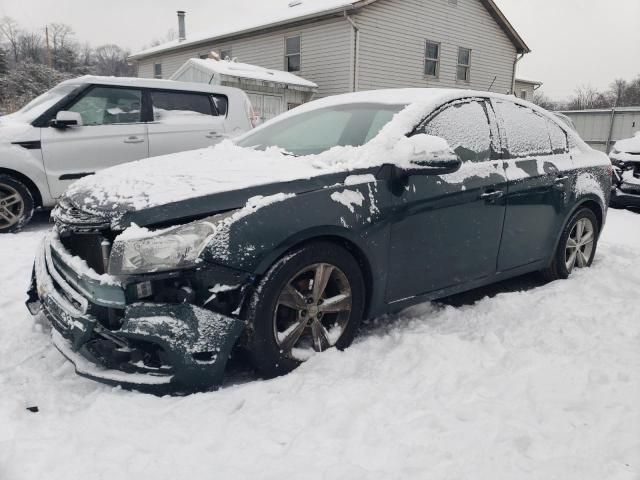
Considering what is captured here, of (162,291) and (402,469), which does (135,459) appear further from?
(402,469)

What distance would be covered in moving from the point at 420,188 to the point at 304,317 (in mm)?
1060

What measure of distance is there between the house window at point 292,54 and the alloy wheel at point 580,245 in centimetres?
1541

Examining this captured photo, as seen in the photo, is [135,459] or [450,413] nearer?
[135,459]

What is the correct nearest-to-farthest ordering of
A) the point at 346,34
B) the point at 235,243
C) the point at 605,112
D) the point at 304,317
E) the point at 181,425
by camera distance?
the point at 181,425 < the point at 235,243 < the point at 304,317 < the point at 346,34 < the point at 605,112

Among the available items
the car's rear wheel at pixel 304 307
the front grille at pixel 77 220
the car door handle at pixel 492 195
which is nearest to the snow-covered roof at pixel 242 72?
the car door handle at pixel 492 195

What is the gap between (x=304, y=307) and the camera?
2.59 meters

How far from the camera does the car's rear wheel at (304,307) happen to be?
241 cm

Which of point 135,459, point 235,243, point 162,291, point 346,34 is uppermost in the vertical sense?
point 346,34

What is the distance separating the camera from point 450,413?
7.50 feet

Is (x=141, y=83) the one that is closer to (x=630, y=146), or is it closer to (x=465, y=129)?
(x=465, y=129)

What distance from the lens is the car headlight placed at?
2232 millimetres

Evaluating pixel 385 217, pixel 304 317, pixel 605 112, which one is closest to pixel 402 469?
pixel 304 317

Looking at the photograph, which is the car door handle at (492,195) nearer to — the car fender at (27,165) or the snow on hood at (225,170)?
the snow on hood at (225,170)

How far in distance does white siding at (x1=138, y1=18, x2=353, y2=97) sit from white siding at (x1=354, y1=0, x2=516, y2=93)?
54 cm
